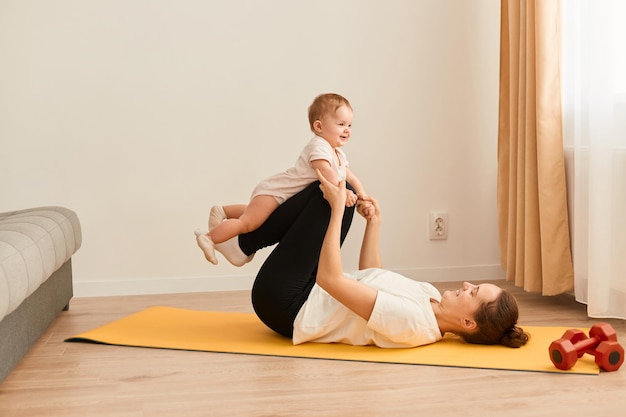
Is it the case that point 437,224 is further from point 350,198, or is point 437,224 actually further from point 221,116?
point 350,198

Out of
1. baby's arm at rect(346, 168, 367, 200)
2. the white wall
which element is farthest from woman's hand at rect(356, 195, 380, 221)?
the white wall

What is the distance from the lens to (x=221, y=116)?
372cm

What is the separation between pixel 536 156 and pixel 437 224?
0.77 m

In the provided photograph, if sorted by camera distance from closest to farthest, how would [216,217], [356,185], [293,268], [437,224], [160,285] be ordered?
[293,268], [216,217], [356,185], [160,285], [437,224]

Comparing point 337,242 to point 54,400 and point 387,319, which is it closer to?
point 387,319

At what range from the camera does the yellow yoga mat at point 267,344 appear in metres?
2.31

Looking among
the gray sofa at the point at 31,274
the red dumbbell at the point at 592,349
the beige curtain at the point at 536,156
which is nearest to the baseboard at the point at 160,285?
the gray sofa at the point at 31,274

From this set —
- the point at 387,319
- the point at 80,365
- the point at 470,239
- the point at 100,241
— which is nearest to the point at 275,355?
the point at 387,319

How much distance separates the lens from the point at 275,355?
2447 millimetres

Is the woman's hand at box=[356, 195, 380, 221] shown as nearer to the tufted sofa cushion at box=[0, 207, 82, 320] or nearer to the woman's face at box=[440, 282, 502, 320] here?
the woman's face at box=[440, 282, 502, 320]

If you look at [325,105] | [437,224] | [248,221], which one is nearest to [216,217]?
[248,221]

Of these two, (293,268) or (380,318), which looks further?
(293,268)

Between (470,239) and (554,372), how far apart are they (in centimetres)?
179

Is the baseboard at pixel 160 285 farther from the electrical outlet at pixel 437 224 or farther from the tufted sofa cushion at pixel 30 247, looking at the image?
the tufted sofa cushion at pixel 30 247
